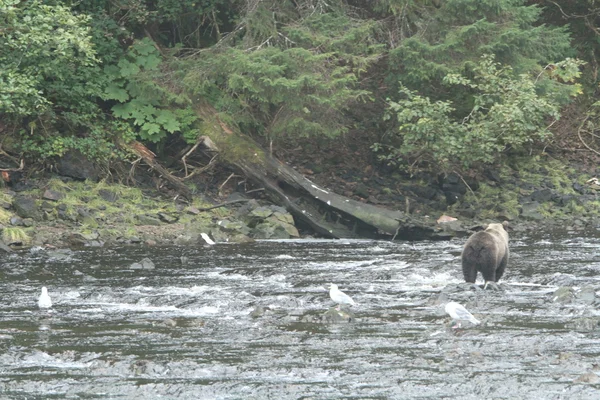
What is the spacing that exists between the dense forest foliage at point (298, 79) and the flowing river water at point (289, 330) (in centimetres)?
474

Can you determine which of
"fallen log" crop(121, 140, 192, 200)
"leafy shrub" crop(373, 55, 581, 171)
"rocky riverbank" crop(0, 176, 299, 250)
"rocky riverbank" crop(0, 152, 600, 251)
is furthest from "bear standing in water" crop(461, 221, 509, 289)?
"fallen log" crop(121, 140, 192, 200)

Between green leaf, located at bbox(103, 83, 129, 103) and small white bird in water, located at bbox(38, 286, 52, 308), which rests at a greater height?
green leaf, located at bbox(103, 83, 129, 103)

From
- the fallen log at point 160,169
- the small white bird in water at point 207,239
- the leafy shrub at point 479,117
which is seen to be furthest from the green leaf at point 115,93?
the leafy shrub at point 479,117

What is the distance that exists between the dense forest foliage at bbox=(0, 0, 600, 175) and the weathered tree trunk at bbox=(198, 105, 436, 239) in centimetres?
40

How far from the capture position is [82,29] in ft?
57.1

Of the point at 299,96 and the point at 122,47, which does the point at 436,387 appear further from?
the point at 122,47

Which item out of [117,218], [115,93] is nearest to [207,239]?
[117,218]

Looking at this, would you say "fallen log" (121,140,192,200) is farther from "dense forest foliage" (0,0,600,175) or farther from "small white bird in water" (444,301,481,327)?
"small white bird in water" (444,301,481,327)

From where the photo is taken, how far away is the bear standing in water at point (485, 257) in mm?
12508

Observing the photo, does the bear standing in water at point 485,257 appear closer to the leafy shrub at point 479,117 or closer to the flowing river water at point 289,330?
the flowing river water at point 289,330

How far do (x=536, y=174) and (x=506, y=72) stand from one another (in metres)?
3.83

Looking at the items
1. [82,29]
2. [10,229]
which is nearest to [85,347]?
[10,229]

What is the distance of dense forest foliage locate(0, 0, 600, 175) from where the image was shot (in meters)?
19.5

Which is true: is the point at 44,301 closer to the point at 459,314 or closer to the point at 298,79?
the point at 459,314
